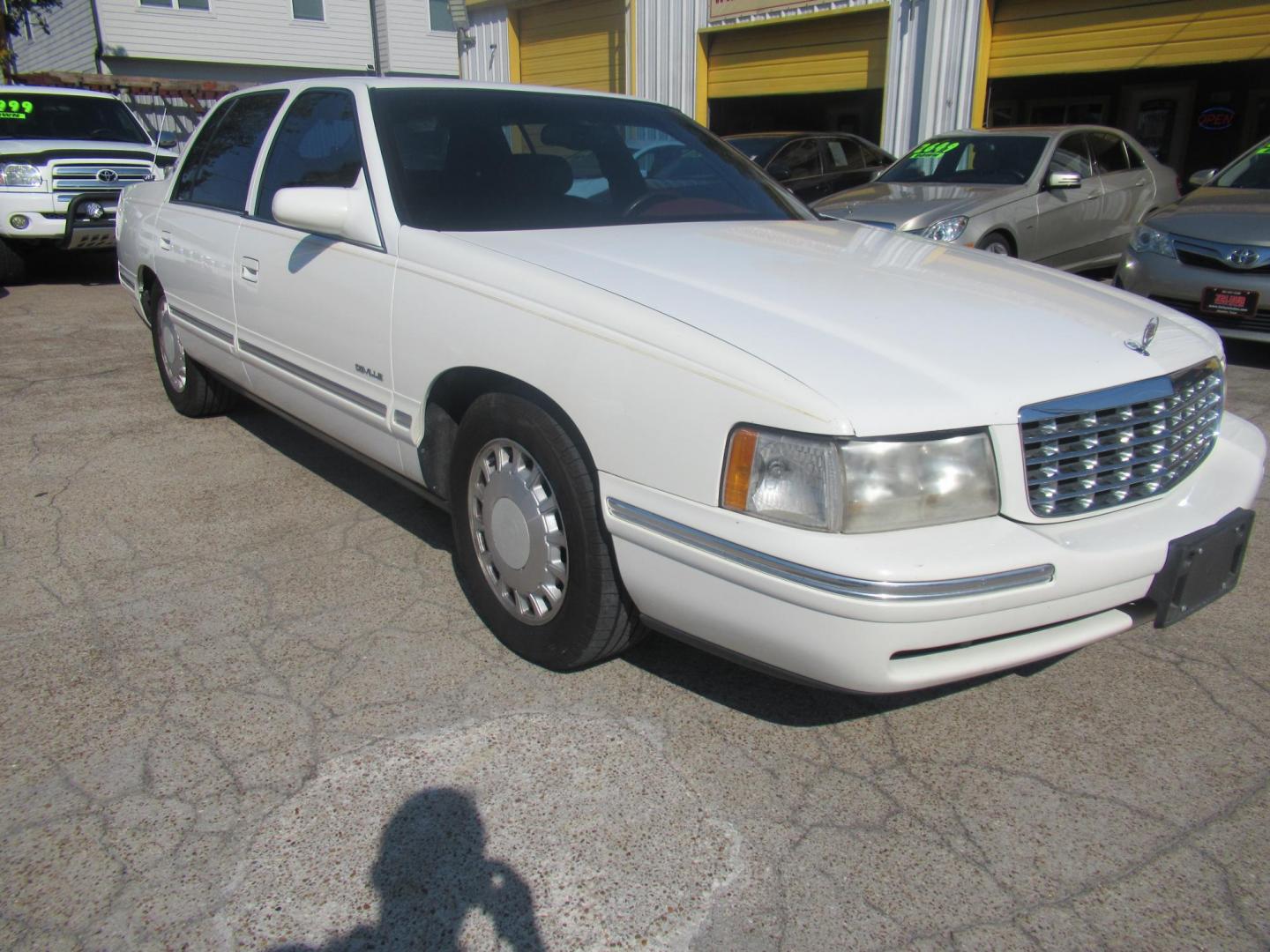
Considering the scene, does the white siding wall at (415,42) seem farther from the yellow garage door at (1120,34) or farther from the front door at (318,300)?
the front door at (318,300)

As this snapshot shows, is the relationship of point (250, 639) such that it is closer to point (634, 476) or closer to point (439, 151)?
point (634, 476)

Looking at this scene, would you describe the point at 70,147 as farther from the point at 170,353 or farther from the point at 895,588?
the point at 895,588

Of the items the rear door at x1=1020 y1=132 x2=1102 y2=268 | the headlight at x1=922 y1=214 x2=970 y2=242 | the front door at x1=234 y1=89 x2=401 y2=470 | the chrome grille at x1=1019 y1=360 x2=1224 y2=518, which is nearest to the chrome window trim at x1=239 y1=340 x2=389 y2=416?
the front door at x1=234 y1=89 x2=401 y2=470

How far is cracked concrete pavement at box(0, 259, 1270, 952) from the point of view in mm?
2002

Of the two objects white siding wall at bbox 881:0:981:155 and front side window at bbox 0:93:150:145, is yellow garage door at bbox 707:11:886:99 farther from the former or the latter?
front side window at bbox 0:93:150:145

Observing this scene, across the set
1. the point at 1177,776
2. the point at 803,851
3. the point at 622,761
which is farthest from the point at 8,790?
the point at 1177,776

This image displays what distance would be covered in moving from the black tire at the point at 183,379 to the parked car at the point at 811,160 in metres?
6.70

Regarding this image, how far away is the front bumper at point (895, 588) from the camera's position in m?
2.06

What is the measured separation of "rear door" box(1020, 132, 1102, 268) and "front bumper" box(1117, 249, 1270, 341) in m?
1.32

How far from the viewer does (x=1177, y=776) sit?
2441 mm

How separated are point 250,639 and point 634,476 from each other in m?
1.45

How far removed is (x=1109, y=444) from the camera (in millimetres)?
2350

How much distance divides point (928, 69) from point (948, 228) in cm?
526

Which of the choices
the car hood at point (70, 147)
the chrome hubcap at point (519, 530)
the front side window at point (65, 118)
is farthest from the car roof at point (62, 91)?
the chrome hubcap at point (519, 530)
